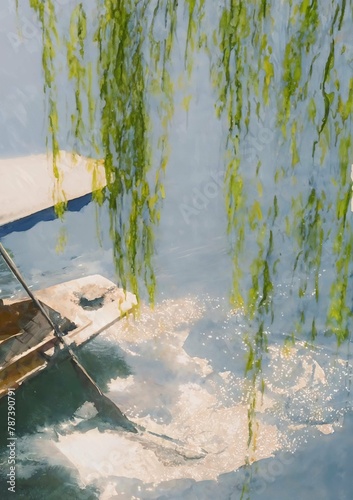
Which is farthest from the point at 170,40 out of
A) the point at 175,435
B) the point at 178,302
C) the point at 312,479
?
the point at 178,302

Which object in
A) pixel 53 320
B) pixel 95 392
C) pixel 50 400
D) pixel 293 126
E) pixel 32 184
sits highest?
pixel 293 126

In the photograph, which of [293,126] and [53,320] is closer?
[293,126]

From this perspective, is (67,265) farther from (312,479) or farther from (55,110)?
(55,110)

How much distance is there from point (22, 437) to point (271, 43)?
5.19 metres

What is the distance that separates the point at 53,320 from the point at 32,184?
4.71ft

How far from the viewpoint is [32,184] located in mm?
4156

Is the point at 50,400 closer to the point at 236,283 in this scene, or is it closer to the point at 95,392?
the point at 95,392

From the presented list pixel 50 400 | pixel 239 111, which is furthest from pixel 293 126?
pixel 50 400

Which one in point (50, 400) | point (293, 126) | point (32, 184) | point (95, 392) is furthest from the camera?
point (50, 400)

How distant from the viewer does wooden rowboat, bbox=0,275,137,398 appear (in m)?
4.44

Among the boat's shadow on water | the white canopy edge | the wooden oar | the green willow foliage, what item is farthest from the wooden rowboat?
the green willow foliage

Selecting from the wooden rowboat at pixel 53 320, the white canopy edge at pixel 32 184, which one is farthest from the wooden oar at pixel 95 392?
the white canopy edge at pixel 32 184

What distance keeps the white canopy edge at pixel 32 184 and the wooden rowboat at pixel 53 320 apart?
1.08m

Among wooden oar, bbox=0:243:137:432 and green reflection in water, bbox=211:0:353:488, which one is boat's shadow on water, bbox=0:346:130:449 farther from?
green reflection in water, bbox=211:0:353:488
